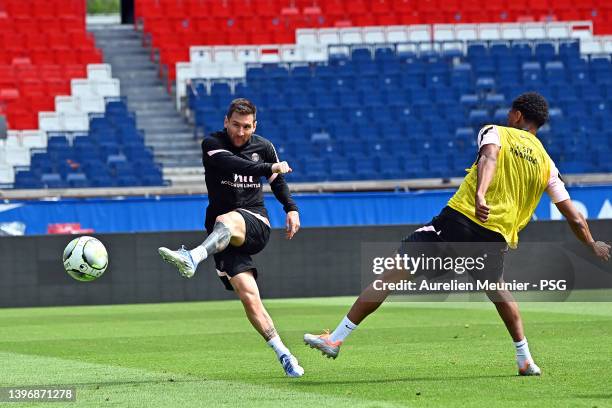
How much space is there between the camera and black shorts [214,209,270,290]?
29.4ft

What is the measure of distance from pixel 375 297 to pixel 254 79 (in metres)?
22.8

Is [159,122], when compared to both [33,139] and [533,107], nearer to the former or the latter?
[33,139]

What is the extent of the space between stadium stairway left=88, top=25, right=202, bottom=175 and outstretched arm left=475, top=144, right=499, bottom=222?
19.7 m

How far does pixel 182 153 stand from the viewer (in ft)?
95.7

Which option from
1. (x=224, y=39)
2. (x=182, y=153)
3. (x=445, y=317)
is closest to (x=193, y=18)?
(x=224, y=39)

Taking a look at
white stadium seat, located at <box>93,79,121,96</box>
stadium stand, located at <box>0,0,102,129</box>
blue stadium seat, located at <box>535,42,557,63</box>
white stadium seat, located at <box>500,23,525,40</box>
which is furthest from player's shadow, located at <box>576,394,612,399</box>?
white stadium seat, located at <box>500,23,525,40</box>

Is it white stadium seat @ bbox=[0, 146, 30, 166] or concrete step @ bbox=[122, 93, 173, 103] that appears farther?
concrete step @ bbox=[122, 93, 173, 103]

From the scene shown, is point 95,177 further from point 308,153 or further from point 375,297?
point 375,297

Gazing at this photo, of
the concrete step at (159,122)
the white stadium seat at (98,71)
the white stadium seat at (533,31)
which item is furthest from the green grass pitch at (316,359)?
the white stadium seat at (533,31)

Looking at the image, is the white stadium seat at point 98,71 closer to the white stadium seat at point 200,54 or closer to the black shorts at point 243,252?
the white stadium seat at point 200,54

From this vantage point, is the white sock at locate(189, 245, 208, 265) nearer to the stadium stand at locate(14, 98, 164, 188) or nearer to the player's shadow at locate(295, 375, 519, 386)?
the player's shadow at locate(295, 375, 519, 386)

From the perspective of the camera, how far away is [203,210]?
22406 millimetres

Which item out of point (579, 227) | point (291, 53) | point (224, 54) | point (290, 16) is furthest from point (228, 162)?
point (290, 16)

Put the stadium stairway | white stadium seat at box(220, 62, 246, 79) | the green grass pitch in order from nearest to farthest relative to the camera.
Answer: the green grass pitch → the stadium stairway → white stadium seat at box(220, 62, 246, 79)
